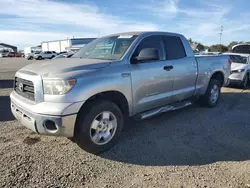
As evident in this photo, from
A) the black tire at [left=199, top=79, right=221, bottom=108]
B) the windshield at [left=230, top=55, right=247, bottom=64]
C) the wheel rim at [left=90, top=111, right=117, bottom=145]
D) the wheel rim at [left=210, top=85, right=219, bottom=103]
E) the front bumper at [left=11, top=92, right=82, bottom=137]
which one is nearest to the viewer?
the front bumper at [left=11, top=92, right=82, bottom=137]

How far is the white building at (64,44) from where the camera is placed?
203 ft

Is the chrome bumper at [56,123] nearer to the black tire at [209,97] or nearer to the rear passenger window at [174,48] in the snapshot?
the rear passenger window at [174,48]

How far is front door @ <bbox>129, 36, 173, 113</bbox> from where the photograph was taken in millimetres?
3861

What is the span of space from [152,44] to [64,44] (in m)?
65.4

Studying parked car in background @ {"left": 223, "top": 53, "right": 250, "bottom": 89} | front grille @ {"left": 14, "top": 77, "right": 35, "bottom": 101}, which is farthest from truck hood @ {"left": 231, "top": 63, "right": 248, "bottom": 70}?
front grille @ {"left": 14, "top": 77, "right": 35, "bottom": 101}

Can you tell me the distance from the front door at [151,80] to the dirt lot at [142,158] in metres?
0.63

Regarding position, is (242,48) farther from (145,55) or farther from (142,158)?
(142,158)

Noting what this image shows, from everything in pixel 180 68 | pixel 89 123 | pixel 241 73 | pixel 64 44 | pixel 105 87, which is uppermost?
pixel 64 44

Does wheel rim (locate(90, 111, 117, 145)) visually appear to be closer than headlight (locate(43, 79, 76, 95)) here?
No

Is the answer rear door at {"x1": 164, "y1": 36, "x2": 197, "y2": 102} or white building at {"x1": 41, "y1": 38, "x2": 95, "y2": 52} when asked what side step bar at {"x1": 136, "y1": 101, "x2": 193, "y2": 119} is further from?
white building at {"x1": 41, "y1": 38, "x2": 95, "y2": 52}

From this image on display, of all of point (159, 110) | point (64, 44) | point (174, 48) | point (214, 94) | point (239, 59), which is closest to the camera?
point (159, 110)

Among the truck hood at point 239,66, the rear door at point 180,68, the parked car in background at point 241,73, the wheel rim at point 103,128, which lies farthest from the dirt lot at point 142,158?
the truck hood at point 239,66

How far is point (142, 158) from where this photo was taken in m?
3.39

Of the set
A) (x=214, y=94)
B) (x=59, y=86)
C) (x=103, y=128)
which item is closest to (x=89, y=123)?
(x=103, y=128)
